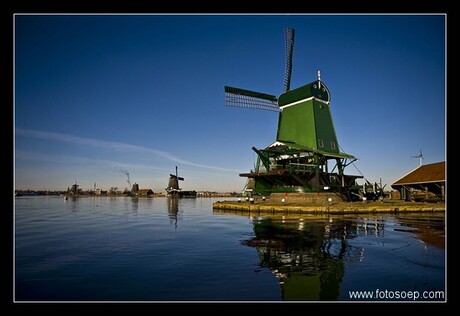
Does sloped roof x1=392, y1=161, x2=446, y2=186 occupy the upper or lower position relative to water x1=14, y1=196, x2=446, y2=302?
upper

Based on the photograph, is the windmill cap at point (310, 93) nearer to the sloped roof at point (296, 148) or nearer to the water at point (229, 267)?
the sloped roof at point (296, 148)

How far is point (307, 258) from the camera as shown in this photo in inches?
459

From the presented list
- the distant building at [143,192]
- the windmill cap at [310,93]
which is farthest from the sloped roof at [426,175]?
the distant building at [143,192]

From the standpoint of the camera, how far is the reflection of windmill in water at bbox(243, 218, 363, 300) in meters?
8.23

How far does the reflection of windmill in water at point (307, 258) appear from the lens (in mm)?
8227

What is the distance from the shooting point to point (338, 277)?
30.2ft

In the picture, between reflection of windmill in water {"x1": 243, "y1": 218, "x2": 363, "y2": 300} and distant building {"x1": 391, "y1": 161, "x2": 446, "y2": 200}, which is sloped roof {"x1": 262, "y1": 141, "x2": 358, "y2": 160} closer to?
distant building {"x1": 391, "y1": 161, "x2": 446, "y2": 200}

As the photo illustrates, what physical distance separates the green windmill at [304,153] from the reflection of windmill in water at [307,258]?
79.0 feet

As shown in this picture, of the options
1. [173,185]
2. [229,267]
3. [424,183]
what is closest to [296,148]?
[424,183]

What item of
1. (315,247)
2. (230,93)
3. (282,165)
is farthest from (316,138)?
(315,247)

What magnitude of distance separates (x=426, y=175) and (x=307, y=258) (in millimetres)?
40739

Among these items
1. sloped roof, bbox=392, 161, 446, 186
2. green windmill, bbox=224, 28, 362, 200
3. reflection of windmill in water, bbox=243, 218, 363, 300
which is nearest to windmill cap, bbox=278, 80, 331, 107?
green windmill, bbox=224, 28, 362, 200

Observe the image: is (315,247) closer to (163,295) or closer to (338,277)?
(338,277)

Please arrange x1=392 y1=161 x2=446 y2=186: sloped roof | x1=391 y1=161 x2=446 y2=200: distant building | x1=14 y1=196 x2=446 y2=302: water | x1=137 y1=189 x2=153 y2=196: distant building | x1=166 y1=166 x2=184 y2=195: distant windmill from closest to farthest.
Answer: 1. x1=14 y1=196 x2=446 y2=302: water
2. x1=392 y1=161 x2=446 y2=186: sloped roof
3. x1=391 y1=161 x2=446 y2=200: distant building
4. x1=166 y1=166 x2=184 y2=195: distant windmill
5. x1=137 y1=189 x2=153 y2=196: distant building
